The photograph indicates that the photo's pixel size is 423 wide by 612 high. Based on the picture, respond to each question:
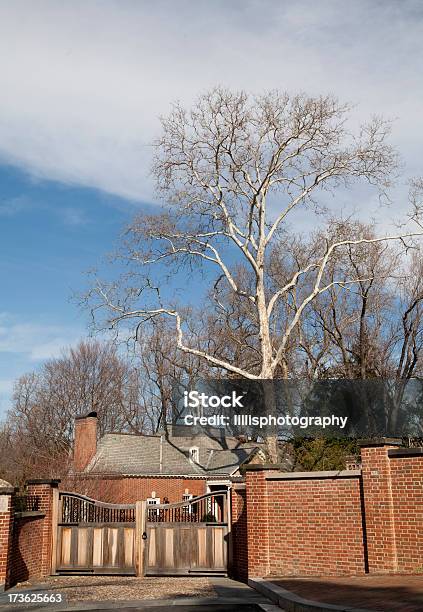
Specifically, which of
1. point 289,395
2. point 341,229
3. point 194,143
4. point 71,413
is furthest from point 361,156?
point 71,413

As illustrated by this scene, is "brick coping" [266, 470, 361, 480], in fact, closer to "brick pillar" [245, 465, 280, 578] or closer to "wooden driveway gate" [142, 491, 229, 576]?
"brick pillar" [245, 465, 280, 578]

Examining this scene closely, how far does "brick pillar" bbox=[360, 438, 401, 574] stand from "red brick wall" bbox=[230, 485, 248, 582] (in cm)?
307

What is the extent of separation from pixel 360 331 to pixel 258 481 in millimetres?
19788

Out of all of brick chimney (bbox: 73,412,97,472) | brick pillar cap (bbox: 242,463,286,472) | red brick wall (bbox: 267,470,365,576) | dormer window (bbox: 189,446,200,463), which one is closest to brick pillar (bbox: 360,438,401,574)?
red brick wall (bbox: 267,470,365,576)

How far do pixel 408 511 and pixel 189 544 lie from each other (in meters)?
5.44

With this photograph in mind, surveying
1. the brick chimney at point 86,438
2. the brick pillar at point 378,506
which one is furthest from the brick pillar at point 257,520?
the brick chimney at point 86,438

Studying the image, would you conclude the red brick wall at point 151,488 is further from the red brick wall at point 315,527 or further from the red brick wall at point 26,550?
the red brick wall at point 315,527

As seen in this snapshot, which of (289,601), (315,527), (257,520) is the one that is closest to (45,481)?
(257,520)

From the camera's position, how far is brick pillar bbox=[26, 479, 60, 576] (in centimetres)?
1445

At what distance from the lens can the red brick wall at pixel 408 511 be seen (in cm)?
1073

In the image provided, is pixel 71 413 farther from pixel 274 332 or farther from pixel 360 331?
pixel 360 331

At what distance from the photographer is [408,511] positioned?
10.9 m

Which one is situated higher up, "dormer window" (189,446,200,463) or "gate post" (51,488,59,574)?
"dormer window" (189,446,200,463)

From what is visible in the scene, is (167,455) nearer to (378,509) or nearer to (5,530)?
(5,530)
